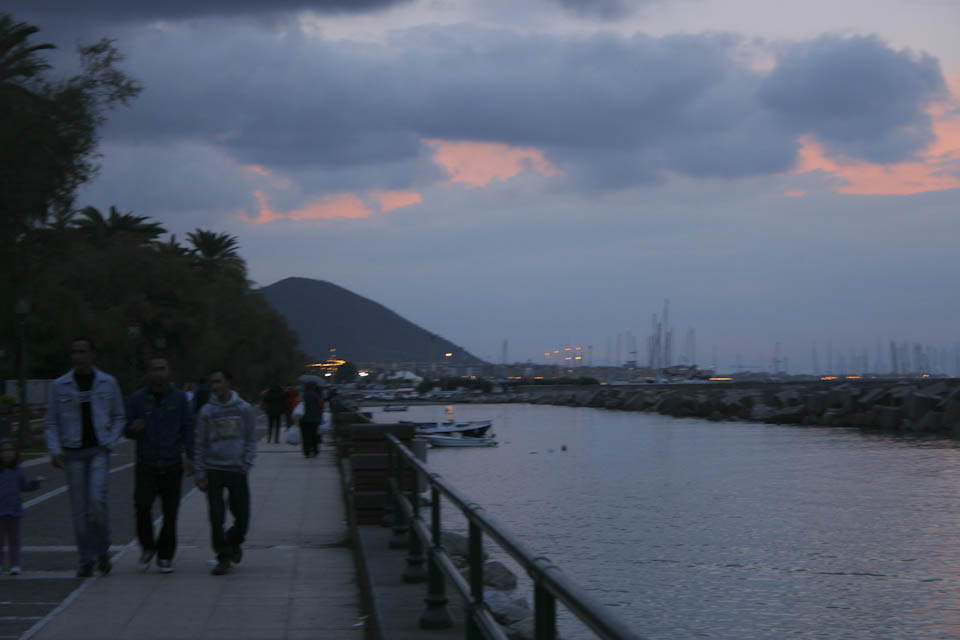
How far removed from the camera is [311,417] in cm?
2352

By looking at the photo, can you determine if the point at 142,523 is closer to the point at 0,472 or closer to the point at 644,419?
the point at 0,472

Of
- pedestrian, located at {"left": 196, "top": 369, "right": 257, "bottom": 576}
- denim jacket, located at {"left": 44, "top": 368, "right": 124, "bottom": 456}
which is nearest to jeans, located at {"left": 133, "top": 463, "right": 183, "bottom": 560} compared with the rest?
pedestrian, located at {"left": 196, "top": 369, "right": 257, "bottom": 576}

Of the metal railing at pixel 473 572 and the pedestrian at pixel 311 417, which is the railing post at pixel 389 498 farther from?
the pedestrian at pixel 311 417

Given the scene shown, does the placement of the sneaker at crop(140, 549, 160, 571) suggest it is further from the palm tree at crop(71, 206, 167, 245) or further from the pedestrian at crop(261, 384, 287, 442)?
the palm tree at crop(71, 206, 167, 245)

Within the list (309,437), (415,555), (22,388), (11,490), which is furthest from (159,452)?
(22,388)

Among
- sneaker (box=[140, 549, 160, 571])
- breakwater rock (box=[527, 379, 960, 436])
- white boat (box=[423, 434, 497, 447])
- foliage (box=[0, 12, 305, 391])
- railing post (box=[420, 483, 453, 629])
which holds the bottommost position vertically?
white boat (box=[423, 434, 497, 447])

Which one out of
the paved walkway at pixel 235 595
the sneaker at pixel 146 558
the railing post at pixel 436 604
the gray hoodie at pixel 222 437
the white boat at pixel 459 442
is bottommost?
the white boat at pixel 459 442

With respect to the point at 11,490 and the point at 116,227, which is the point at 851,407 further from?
the point at 11,490

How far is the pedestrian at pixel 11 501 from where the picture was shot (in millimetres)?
8906

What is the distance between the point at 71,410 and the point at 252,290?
86722mm

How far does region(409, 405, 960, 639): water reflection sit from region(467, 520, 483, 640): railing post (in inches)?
55.3

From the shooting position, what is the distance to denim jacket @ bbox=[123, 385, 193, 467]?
9055 mm

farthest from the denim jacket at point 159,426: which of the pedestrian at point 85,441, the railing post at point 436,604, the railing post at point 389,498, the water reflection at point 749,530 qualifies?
the water reflection at point 749,530

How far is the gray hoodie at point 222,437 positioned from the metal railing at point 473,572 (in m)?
1.38
